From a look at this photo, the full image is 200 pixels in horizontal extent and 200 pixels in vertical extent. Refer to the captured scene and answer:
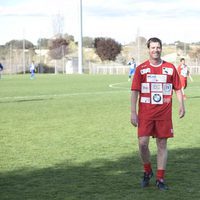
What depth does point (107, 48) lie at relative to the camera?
102750 millimetres

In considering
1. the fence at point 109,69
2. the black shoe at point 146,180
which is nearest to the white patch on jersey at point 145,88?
the black shoe at point 146,180

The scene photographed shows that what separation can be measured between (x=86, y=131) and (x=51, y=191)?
615 cm

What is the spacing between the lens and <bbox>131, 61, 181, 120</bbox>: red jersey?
7.38m

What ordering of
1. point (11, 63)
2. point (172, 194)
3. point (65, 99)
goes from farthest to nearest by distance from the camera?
point (11, 63)
point (65, 99)
point (172, 194)

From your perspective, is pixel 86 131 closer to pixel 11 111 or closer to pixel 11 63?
pixel 11 111

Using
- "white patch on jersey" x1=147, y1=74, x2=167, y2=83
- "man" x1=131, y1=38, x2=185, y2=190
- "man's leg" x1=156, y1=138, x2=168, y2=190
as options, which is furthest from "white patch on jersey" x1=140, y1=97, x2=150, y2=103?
"man's leg" x1=156, y1=138, x2=168, y2=190

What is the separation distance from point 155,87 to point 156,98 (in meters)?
0.15

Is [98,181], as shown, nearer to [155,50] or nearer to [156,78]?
[156,78]

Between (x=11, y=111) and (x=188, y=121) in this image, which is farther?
(x=11, y=111)

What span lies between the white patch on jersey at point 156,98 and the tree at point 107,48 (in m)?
95.0

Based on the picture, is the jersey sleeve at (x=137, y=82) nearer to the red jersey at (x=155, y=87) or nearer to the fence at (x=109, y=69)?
the red jersey at (x=155, y=87)

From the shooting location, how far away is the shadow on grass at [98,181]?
7113 mm

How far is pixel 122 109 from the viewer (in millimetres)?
19484

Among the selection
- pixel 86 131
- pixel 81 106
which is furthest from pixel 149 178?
pixel 81 106
